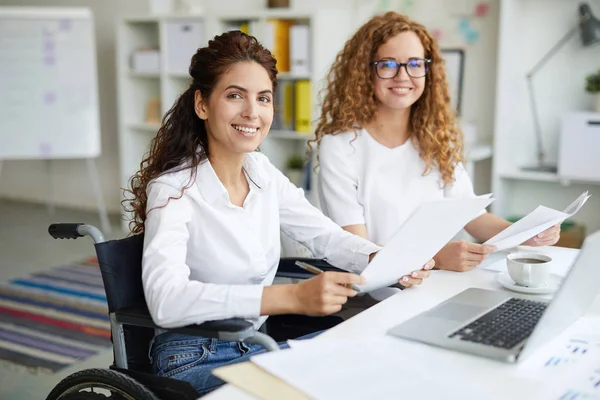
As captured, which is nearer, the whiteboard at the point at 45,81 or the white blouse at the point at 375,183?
the white blouse at the point at 375,183

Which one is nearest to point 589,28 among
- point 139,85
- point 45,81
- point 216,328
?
point 216,328

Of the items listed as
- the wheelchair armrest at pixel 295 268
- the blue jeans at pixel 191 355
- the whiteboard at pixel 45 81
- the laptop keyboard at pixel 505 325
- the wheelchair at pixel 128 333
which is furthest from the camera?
the whiteboard at pixel 45 81

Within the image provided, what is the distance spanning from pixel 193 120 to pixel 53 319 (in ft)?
6.76

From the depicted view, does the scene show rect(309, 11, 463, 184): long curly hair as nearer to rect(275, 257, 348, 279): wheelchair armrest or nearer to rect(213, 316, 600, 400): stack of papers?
rect(275, 257, 348, 279): wheelchair armrest

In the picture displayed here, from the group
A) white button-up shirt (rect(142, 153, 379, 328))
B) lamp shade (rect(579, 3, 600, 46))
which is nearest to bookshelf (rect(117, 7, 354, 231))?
lamp shade (rect(579, 3, 600, 46))

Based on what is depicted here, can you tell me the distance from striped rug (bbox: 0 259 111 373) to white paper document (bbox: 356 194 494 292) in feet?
6.06

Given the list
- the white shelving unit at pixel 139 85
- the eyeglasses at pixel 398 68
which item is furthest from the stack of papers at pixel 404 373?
the white shelving unit at pixel 139 85

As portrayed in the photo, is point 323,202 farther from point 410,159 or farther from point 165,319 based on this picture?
point 165,319

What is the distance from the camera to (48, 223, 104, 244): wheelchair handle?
4.54ft

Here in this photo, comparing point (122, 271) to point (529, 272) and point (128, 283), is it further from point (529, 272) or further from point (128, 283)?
point (529, 272)

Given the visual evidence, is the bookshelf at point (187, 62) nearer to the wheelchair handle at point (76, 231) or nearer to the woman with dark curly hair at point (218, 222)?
the woman with dark curly hair at point (218, 222)

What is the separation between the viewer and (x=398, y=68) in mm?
2012

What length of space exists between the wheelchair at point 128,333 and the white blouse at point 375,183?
0.72m

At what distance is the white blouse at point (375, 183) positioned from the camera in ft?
6.68
